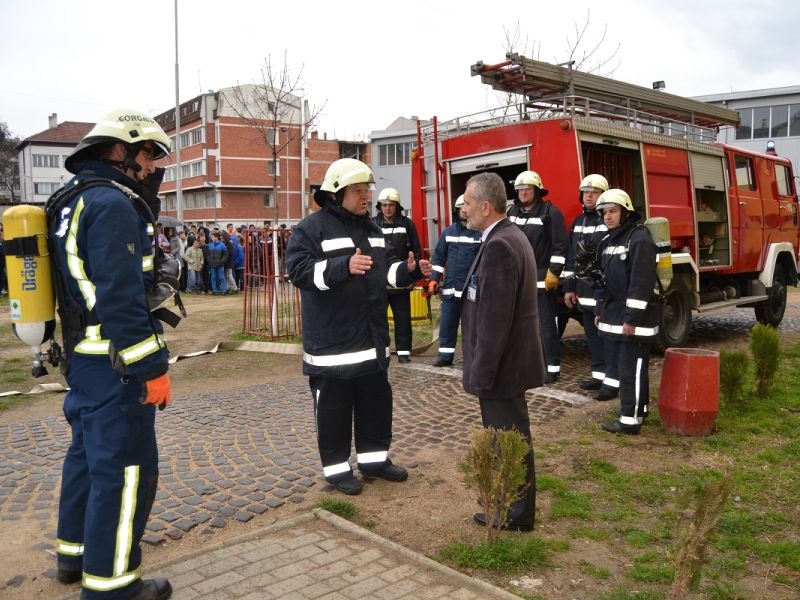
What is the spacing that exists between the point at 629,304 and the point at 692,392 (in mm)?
863

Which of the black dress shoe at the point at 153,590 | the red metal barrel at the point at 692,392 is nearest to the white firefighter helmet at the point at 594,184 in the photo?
the red metal barrel at the point at 692,392

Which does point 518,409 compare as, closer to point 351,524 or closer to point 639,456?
point 351,524

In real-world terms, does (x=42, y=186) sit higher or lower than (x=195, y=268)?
higher

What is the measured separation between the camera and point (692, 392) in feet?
17.7

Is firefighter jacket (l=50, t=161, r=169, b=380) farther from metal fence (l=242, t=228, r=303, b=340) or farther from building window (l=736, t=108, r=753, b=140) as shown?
building window (l=736, t=108, r=753, b=140)

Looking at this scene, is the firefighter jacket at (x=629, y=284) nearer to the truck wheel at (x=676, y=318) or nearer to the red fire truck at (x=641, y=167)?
the red fire truck at (x=641, y=167)

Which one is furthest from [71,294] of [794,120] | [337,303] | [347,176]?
[794,120]

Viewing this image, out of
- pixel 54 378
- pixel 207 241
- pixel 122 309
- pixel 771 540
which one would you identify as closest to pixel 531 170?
pixel 771 540

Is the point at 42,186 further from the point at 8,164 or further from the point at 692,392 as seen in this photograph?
the point at 692,392

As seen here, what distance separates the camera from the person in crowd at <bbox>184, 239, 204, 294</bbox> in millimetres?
19438

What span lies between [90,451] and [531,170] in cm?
600

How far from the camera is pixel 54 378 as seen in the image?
27.6 feet

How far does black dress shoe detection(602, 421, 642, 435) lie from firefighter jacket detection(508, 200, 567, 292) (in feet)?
6.17

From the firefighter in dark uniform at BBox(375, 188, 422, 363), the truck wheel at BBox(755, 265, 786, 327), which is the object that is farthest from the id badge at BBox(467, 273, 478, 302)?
the truck wheel at BBox(755, 265, 786, 327)
